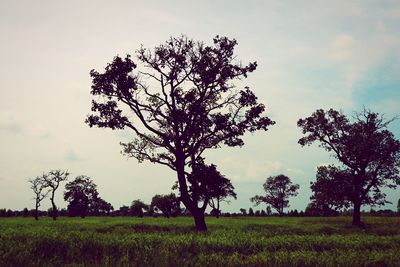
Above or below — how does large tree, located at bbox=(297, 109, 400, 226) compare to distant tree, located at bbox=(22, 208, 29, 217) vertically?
above

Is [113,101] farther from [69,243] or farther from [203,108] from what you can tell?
[69,243]

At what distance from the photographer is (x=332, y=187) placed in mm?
47875

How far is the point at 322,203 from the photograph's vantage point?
4884 centimetres

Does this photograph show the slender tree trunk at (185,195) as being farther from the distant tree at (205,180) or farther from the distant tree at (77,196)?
the distant tree at (77,196)

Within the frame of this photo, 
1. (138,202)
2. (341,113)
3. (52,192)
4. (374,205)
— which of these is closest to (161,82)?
(341,113)

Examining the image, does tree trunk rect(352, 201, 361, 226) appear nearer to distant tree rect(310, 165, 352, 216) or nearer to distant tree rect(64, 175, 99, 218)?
distant tree rect(310, 165, 352, 216)

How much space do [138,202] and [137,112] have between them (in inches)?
5035

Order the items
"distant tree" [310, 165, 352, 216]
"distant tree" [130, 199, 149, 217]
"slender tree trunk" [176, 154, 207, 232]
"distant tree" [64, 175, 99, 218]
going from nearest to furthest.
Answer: "slender tree trunk" [176, 154, 207, 232], "distant tree" [310, 165, 352, 216], "distant tree" [64, 175, 99, 218], "distant tree" [130, 199, 149, 217]

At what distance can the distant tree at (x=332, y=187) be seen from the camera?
1868 inches

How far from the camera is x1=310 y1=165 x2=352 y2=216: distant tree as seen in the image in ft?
156

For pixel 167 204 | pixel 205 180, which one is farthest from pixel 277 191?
pixel 205 180

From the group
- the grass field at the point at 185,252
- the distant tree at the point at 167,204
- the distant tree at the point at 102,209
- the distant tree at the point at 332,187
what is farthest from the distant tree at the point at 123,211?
the grass field at the point at 185,252

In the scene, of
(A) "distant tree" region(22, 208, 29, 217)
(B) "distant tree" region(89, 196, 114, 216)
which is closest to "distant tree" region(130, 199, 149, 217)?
(B) "distant tree" region(89, 196, 114, 216)

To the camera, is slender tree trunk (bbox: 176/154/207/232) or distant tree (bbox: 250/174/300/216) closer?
slender tree trunk (bbox: 176/154/207/232)
